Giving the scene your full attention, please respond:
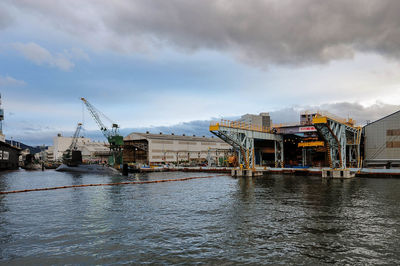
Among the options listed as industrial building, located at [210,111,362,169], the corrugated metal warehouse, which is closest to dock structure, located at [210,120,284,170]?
industrial building, located at [210,111,362,169]

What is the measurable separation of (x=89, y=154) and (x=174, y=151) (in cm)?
7904

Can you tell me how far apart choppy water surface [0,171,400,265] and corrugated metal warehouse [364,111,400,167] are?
149ft

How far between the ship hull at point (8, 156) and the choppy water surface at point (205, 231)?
11238 cm

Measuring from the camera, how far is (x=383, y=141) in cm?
7919

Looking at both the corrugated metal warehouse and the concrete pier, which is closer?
the corrugated metal warehouse

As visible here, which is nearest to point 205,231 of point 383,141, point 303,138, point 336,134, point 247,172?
point 247,172

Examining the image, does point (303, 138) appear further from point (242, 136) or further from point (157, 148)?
point (157, 148)

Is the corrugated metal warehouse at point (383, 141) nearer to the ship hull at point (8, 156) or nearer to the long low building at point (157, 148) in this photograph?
the long low building at point (157, 148)

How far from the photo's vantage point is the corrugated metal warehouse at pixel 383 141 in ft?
251

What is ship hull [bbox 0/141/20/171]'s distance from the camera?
131 metres

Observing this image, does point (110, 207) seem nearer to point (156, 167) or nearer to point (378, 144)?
point (378, 144)

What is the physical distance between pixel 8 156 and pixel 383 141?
15616 cm

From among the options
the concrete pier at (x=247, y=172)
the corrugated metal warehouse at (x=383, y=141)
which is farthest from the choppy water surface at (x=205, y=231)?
the corrugated metal warehouse at (x=383, y=141)

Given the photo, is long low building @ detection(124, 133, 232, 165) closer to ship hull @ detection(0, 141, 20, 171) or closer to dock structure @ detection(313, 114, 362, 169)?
ship hull @ detection(0, 141, 20, 171)
